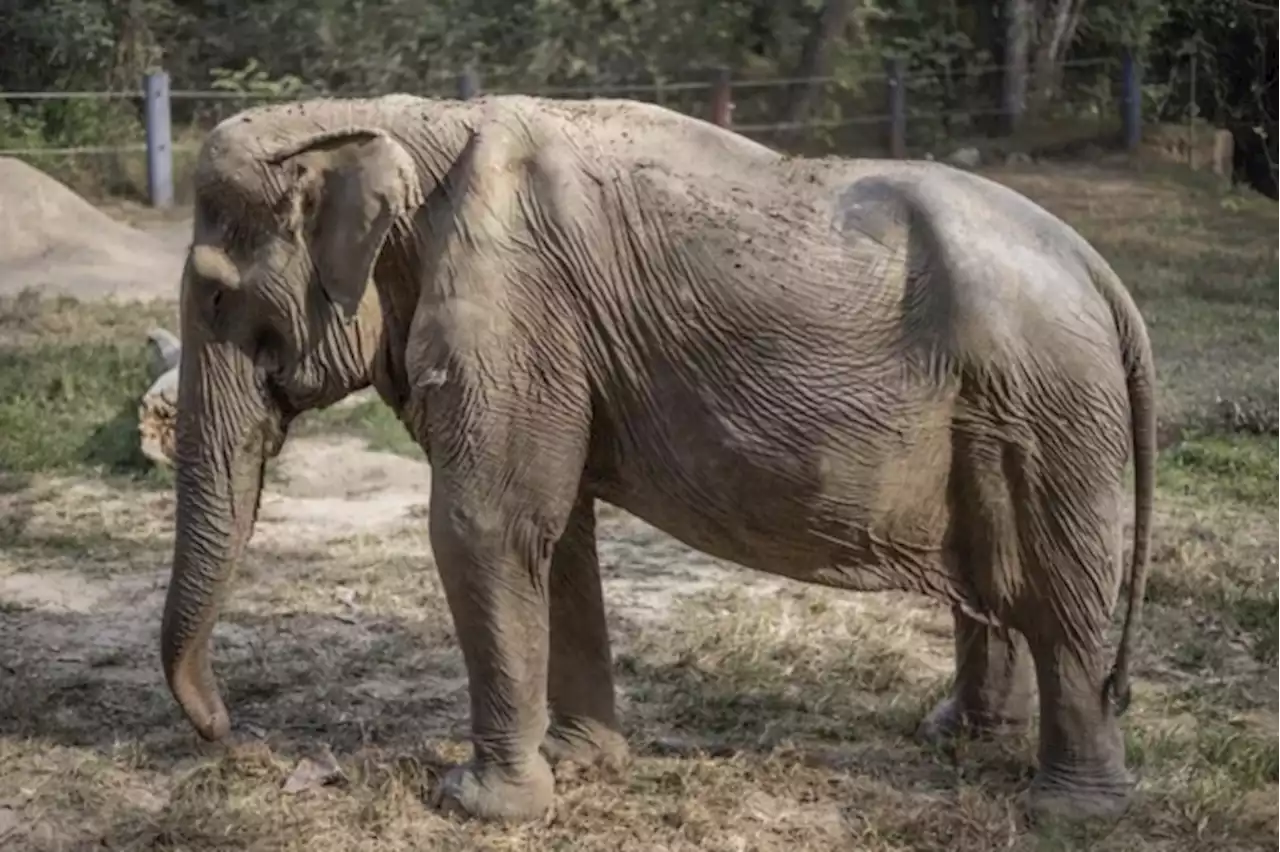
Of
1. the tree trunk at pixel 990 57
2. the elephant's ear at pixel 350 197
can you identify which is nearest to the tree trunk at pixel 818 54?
the tree trunk at pixel 990 57

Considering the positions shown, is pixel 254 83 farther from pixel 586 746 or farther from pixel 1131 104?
pixel 586 746

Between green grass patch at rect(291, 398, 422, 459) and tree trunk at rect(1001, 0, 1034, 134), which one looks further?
tree trunk at rect(1001, 0, 1034, 134)

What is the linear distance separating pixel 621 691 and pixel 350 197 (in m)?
1.85

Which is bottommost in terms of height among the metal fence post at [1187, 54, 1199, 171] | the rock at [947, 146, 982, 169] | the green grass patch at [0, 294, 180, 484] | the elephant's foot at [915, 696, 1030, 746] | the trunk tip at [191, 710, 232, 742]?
the green grass patch at [0, 294, 180, 484]

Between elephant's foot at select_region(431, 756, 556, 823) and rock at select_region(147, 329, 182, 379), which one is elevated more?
rock at select_region(147, 329, 182, 379)

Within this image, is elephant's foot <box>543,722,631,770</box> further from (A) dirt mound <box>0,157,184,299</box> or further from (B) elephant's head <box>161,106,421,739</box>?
(A) dirt mound <box>0,157,184,299</box>

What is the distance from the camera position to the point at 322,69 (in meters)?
19.7

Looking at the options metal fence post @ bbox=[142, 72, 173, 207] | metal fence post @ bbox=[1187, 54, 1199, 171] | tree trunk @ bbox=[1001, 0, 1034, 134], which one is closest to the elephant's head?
metal fence post @ bbox=[142, 72, 173, 207]

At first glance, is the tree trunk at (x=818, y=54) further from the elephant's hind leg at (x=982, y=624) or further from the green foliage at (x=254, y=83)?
the elephant's hind leg at (x=982, y=624)

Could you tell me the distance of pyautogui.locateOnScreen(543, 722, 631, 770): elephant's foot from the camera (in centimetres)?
439

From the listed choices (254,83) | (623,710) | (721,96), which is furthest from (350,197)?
(254,83)

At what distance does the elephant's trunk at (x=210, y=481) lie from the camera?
4.00 m

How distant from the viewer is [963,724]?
4516 millimetres

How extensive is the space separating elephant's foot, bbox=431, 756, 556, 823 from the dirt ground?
56mm
